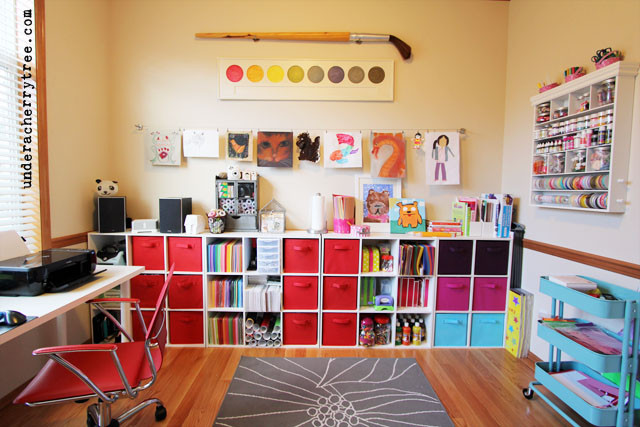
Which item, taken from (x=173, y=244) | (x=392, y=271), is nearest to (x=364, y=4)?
(x=392, y=271)

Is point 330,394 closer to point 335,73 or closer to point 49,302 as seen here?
point 49,302

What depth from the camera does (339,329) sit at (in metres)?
2.46

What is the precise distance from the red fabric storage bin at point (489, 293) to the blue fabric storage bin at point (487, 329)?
0.24 ft

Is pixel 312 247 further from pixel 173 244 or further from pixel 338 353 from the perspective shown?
pixel 173 244


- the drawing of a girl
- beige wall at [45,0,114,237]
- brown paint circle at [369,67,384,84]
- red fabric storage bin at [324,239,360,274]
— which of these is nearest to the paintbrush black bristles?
brown paint circle at [369,67,384,84]

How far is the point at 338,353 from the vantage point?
239 centimetres

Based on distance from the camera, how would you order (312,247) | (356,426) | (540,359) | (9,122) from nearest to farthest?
(356,426)
(9,122)
(540,359)
(312,247)

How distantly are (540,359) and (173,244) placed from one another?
121 inches

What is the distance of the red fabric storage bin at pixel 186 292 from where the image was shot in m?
2.43

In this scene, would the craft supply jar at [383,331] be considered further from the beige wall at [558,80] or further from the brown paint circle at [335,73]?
the brown paint circle at [335,73]

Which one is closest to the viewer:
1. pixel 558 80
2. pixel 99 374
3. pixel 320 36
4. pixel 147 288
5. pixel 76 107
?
pixel 99 374

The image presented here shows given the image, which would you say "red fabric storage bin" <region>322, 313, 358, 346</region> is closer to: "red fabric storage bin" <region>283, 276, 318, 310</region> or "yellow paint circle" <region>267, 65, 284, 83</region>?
"red fabric storage bin" <region>283, 276, 318, 310</region>

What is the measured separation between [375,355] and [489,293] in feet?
3.65

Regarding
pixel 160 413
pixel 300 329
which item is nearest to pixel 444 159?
pixel 300 329
